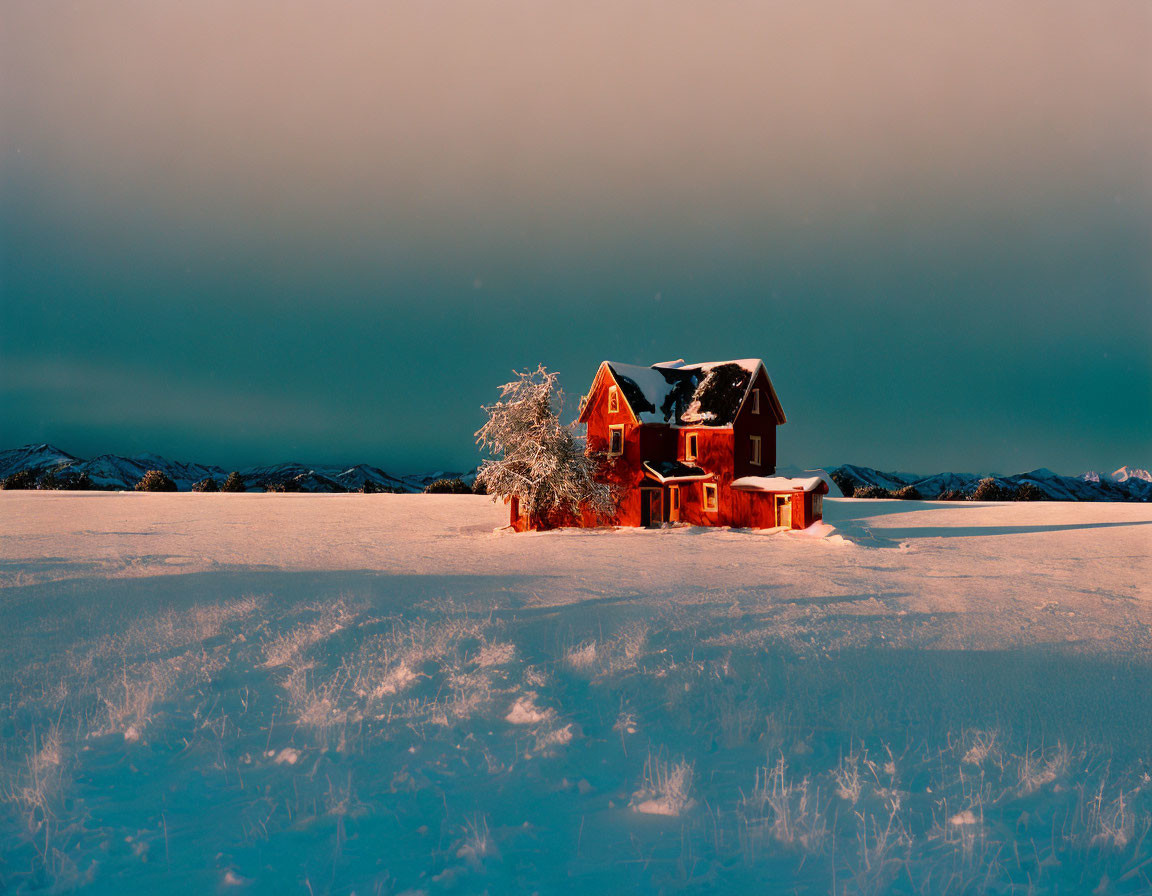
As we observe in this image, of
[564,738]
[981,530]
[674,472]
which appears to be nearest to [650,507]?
[674,472]

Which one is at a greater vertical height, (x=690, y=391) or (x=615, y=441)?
(x=690, y=391)

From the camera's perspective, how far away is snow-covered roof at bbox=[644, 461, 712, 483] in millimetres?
32750

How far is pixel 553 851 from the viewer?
18.6 feet

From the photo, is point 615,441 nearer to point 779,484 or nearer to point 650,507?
point 650,507

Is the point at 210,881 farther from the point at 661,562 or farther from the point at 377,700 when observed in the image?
the point at 661,562

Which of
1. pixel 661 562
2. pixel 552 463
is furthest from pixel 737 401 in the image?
pixel 661 562

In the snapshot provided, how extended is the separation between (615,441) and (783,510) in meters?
8.95

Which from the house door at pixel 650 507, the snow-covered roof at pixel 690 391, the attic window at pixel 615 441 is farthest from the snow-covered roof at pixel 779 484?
the attic window at pixel 615 441

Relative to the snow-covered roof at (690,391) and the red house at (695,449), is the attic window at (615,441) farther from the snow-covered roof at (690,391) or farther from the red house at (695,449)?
the snow-covered roof at (690,391)

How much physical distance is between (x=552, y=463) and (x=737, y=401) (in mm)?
10303

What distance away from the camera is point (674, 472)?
33062 millimetres

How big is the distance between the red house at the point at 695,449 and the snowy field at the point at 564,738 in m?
16.8

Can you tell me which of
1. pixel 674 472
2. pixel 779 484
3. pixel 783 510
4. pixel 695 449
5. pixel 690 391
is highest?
pixel 690 391

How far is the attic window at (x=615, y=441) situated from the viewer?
34062 millimetres
